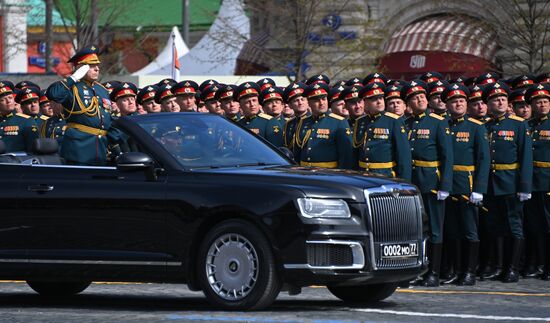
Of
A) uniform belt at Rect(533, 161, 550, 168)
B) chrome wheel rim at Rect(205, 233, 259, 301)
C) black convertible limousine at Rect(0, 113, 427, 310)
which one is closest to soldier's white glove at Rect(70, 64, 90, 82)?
black convertible limousine at Rect(0, 113, 427, 310)

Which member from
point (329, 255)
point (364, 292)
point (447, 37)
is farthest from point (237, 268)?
point (447, 37)

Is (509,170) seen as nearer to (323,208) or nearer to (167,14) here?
(323,208)

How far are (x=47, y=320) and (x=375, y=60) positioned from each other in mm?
26854

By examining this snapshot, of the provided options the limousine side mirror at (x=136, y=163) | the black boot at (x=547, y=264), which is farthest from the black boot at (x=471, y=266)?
the limousine side mirror at (x=136, y=163)

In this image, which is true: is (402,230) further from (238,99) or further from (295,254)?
(238,99)

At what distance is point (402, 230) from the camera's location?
13164mm

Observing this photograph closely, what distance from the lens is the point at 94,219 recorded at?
523 inches

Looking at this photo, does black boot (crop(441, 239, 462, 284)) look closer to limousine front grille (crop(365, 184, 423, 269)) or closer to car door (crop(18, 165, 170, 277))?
limousine front grille (crop(365, 184, 423, 269))

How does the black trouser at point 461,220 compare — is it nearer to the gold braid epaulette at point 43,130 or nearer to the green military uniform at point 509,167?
the green military uniform at point 509,167

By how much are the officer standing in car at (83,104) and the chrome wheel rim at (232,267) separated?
2.96 meters

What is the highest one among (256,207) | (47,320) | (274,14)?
(274,14)

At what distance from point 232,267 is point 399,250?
1.39m

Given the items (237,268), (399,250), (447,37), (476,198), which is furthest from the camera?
(447,37)

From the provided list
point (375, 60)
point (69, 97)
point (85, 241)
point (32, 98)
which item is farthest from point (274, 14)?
point (85, 241)
